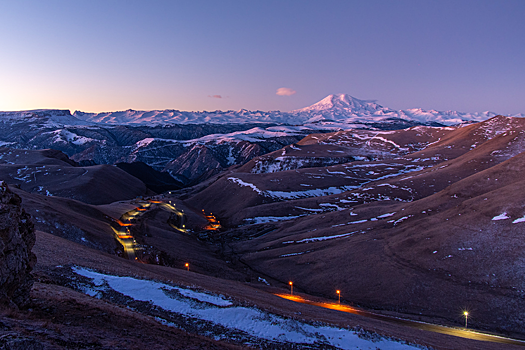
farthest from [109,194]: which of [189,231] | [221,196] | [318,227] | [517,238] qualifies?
[517,238]

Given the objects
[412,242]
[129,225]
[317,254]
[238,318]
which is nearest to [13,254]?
[238,318]

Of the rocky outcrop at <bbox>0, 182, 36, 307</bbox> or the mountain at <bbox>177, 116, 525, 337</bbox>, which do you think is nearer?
the rocky outcrop at <bbox>0, 182, 36, 307</bbox>

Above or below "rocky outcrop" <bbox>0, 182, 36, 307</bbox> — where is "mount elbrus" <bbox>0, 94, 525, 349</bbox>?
below

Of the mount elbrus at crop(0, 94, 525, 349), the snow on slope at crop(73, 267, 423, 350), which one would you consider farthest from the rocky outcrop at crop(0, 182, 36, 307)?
the snow on slope at crop(73, 267, 423, 350)

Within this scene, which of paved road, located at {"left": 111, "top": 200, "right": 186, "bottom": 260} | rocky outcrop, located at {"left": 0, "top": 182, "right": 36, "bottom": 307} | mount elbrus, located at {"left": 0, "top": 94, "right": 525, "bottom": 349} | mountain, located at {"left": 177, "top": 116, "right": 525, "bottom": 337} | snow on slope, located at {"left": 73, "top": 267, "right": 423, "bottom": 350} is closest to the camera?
rocky outcrop, located at {"left": 0, "top": 182, "right": 36, "bottom": 307}

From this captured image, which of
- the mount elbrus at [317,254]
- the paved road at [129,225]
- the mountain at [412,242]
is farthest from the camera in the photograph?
the paved road at [129,225]

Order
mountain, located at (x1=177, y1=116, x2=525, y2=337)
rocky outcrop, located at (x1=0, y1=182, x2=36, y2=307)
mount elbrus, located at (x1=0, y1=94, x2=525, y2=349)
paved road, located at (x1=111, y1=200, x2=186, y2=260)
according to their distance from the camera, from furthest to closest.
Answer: paved road, located at (x1=111, y1=200, x2=186, y2=260) < mountain, located at (x1=177, y1=116, x2=525, y2=337) < mount elbrus, located at (x1=0, y1=94, x2=525, y2=349) < rocky outcrop, located at (x1=0, y1=182, x2=36, y2=307)

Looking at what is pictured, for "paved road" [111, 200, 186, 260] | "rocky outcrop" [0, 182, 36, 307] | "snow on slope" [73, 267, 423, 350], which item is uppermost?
"rocky outcrop" [0, 182, 36, 307]

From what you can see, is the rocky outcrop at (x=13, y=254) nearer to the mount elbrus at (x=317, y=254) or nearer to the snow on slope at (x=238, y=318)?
the mount elbrus at (x=317, y=254)

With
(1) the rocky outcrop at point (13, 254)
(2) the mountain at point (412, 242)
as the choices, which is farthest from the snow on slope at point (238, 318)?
(2) the mountain at point (412, 242)

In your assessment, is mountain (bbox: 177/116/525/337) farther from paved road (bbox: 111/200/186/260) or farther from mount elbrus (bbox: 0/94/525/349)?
paved road (bbox: 111/200/186/260)
